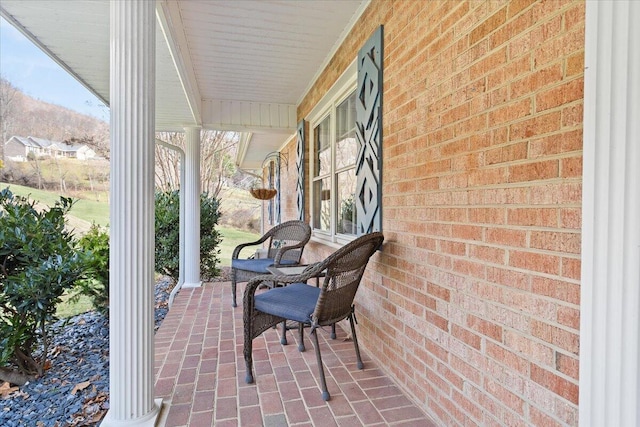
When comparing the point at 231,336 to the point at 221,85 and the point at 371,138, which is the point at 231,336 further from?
the point at 221,85

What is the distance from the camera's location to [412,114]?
6.33 ft

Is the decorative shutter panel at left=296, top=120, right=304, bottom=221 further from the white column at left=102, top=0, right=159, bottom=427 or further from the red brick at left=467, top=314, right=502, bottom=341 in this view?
the red brick at left=467, top=314, right=502, bottom=341

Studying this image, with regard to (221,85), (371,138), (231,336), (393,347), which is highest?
(221,85)

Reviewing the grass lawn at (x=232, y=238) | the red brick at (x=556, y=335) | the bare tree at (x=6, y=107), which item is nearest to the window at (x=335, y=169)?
the red brick at (x=556, y=335)

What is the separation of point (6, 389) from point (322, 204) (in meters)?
3.25

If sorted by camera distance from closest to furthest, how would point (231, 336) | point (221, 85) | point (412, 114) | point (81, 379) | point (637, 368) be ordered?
point (637, 368)
point (412, 114)
point (81, 379)
point (231, 336)
point (221, 85)

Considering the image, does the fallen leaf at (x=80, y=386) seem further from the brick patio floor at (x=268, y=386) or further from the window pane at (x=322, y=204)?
the window pane at (x=322, y=204)

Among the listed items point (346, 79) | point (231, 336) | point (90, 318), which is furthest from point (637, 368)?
point (90, 318)

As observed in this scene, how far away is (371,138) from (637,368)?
188cm

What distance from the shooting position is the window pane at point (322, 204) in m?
3.93

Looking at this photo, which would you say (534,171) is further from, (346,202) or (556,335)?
(346,202)

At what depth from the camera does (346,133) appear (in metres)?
3.32

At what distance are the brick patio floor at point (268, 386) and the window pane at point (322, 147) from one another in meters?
1.93

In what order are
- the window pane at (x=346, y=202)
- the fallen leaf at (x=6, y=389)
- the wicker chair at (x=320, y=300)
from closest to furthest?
the wicker chair at (x=320, y=300) → the fallen leaf at (x=6, y=389) → the window pane at (x=346, y=202)
